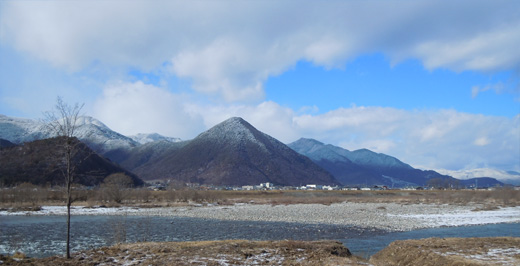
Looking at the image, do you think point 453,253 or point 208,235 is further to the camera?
point 208,235

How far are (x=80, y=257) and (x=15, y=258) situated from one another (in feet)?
8.38

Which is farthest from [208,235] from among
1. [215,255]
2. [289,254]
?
[289,254]

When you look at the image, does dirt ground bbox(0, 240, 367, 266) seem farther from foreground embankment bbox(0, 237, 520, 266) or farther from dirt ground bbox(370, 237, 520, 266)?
dirt ground bbox(370, 237, 520, 266)

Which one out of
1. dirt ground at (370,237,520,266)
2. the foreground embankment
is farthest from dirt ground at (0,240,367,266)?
dirt ground at (370,237,520,266)

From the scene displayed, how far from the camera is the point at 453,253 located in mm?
14719

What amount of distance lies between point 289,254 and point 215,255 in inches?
115

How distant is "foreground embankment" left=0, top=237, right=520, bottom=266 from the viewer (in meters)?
13.4

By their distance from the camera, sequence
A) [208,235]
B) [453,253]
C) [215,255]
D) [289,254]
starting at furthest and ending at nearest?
[208,235] < [289,254] < [453,253] < [215,255]

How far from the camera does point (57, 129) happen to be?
15273mm

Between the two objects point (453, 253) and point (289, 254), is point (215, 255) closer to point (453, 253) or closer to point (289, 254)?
point (289, 254)

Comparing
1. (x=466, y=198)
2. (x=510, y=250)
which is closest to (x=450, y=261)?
(x=510, y=250)

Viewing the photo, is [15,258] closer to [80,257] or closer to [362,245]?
[80,257]

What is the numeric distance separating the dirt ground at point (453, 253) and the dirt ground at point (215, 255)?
6.03 feet

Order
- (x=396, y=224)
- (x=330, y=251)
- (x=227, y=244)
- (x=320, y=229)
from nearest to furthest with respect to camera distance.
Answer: (x=330, y=251), (x=227, y=244), (x=320, y=229), (x=396, y=224)
